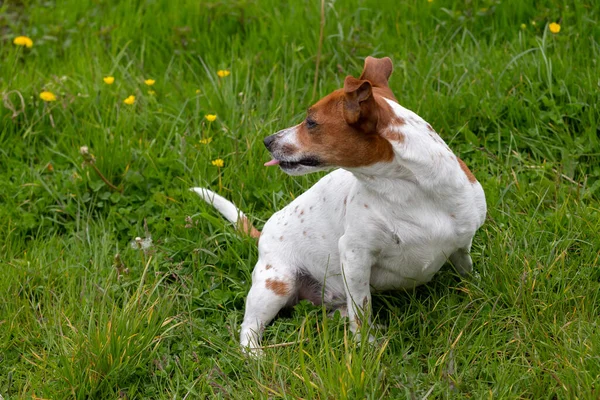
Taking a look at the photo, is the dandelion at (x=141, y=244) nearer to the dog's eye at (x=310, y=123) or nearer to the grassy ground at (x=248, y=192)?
the grassy ground at (x=248, y=192)

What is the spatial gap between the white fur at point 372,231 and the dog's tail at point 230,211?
11.0 inches

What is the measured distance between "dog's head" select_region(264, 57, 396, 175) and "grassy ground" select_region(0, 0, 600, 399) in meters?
0.71

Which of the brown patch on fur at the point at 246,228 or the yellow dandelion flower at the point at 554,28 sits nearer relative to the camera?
the brown patch on fur at the point at 246,228

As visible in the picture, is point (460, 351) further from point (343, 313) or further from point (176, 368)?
point (176, 368)

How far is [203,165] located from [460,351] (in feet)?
6.62

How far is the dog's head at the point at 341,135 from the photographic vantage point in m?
3.09

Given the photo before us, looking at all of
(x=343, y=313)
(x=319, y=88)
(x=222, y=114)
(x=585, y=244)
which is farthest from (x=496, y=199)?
(x=222, y=114)

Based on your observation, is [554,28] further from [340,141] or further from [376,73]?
[340,141]

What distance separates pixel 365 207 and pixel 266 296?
2.35ft

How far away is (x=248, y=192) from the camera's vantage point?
4.49 meters

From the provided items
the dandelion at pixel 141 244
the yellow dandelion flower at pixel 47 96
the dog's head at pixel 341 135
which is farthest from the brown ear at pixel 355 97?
the yellow dandelion flower at pixel 47 96

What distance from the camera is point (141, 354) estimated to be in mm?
3451

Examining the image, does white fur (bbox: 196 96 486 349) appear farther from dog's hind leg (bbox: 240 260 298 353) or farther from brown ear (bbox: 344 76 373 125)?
brown ear (bbox: 344 76 373 125)

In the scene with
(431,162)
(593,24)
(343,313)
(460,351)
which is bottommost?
(343,313)
